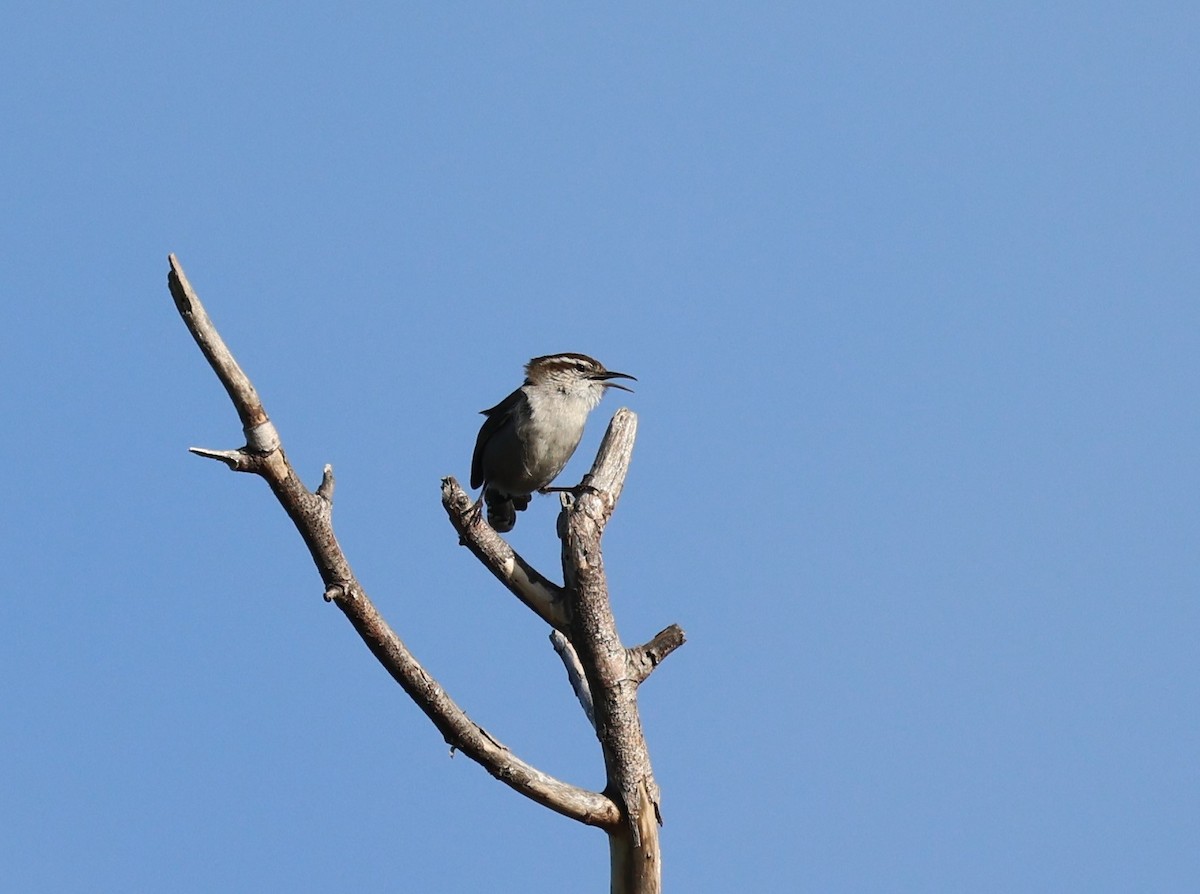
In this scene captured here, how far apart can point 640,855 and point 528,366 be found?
4.36 metres

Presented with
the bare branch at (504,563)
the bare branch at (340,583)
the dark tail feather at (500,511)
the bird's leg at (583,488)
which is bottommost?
the bare branch at (340,583)

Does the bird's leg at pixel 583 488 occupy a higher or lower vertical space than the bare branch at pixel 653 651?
higher

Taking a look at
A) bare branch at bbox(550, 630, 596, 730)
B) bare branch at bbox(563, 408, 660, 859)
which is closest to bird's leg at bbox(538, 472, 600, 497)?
bare branch at bbox(563, 408, 660, 859)

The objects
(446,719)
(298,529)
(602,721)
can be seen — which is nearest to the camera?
(298,529)

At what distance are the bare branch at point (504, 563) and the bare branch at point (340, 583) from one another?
1.02m

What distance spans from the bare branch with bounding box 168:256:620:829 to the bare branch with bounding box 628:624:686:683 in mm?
826

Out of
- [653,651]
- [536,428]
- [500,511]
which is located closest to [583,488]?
[653,651]

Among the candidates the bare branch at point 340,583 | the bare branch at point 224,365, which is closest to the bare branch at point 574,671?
the bare branch at point 340,583

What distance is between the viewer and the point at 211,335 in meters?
6.56

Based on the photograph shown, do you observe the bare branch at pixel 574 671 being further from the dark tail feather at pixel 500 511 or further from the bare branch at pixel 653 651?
the dark tail feather at pixel 500 511

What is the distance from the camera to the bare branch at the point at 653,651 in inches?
331

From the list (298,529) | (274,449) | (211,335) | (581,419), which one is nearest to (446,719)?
(298,529)

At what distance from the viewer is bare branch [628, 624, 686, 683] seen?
27.6 ft

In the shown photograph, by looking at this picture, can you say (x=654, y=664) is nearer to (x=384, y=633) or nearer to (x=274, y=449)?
(x=384, y=633)
